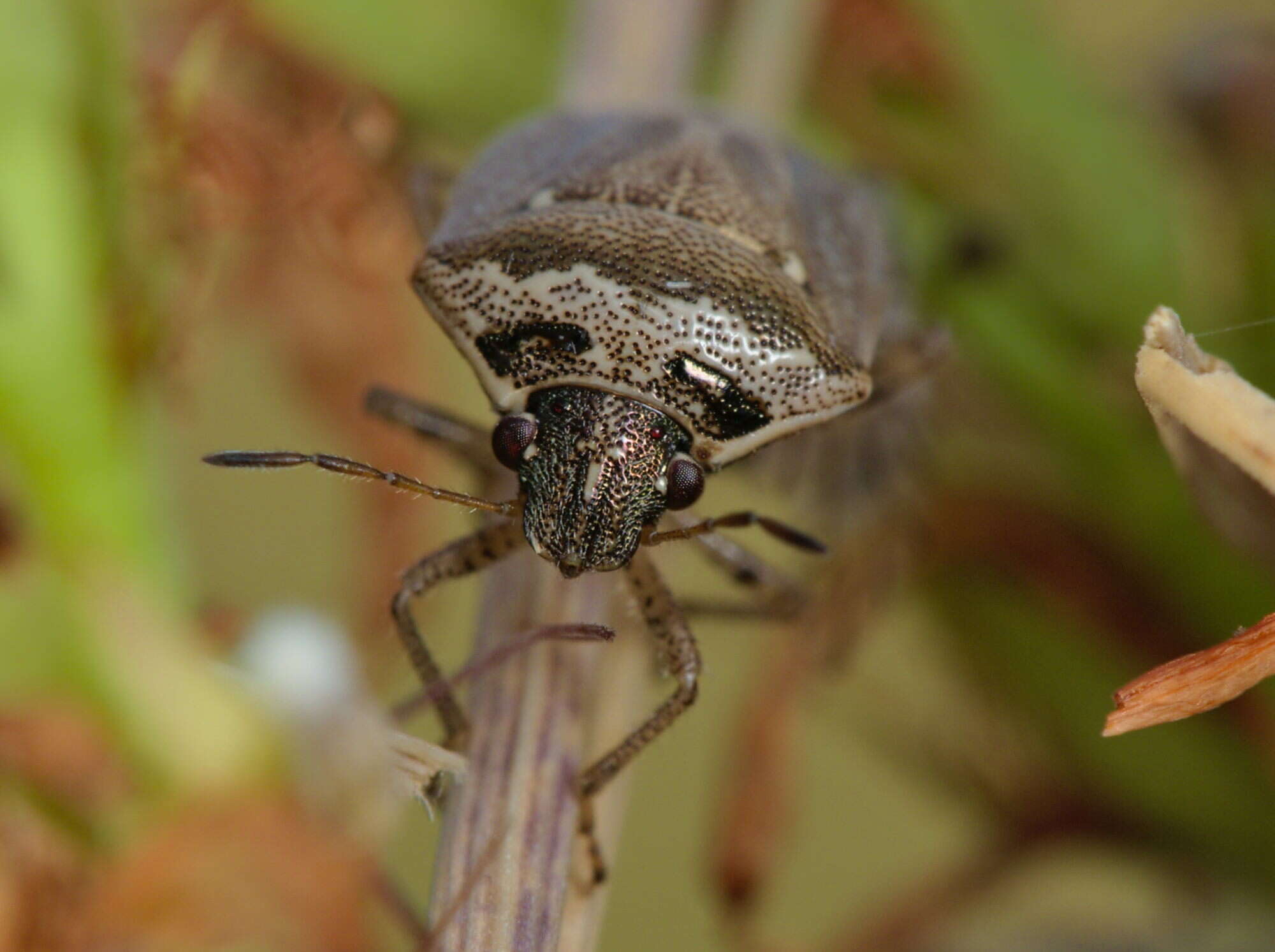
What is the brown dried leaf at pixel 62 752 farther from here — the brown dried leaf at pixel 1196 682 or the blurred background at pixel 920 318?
the brown dried leaf at pixel 1196 682

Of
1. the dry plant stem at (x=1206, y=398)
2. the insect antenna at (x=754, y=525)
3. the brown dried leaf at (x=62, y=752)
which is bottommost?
the brown dried leaf at (x=62, y=752)

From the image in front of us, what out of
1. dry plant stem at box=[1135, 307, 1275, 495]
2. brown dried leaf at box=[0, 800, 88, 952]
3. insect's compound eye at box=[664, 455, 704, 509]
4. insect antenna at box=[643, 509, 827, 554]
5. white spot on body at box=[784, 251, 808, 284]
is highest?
white spot on body at box=[784, 251, 808, 284]

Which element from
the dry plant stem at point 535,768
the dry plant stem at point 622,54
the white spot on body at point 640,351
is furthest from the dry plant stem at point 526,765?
the dry plant stem at point 622,54

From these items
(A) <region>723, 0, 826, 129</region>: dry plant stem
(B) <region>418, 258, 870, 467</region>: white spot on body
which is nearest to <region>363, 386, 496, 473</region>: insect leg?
(B) <region>418, 258, 870, 467</region>: white spot on body

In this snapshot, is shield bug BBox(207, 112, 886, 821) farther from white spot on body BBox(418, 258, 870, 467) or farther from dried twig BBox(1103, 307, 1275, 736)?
dried twig BBox(1103, 307, 1275, 736)

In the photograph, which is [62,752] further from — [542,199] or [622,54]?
[622,54]

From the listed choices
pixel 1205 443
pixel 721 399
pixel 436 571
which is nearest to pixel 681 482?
pixel 721 399
